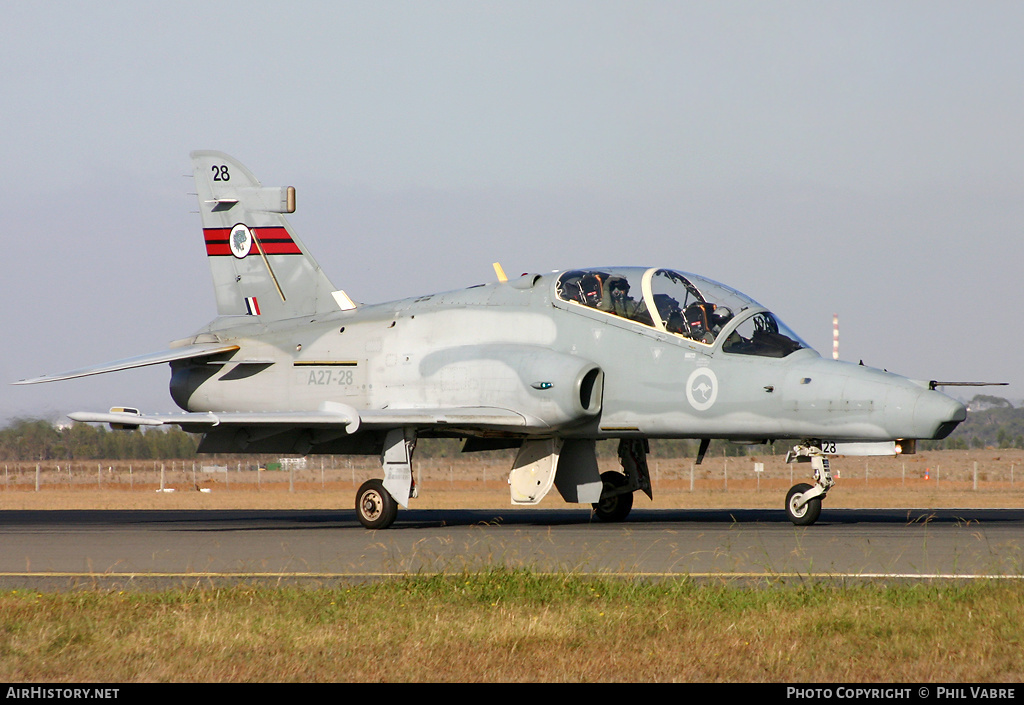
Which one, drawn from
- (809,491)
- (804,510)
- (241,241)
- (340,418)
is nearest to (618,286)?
(809,491)

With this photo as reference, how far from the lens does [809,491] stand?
15.2m

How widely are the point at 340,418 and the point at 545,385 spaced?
118 inches

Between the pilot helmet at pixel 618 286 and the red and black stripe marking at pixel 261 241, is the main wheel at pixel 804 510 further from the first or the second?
the red and black stripe marking at pixel 261 241

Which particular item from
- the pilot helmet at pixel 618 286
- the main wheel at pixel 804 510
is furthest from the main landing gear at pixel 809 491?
the pilot helmet at pixel 618 286

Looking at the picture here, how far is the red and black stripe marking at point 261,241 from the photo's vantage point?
20.8 m

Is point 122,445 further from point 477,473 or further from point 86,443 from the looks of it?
point 477,473

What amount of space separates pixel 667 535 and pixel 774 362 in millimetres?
2838

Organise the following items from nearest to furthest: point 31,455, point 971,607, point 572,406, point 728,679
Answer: point 728,679 < point 971,607 < point 572,406 < point 31,455

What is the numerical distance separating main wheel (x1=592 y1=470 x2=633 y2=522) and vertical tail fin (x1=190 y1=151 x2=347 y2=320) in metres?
6.01

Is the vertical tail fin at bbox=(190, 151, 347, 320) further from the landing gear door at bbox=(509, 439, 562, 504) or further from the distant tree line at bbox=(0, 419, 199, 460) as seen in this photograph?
the distant tree line at bbox=(0, 419, 199, 460)

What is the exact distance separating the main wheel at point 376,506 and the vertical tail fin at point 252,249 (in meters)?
4.56

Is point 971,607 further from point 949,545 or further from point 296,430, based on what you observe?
point 296,430

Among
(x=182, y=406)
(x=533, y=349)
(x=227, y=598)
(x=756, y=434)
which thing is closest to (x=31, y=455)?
(x=182, y=406)

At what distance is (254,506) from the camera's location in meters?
28.4
